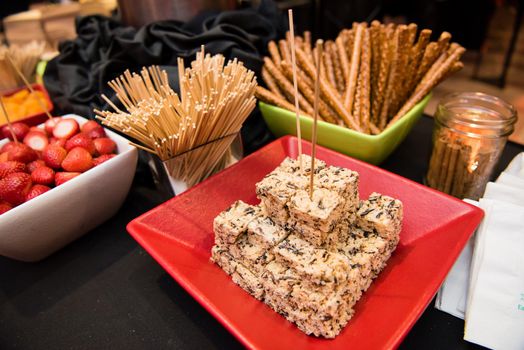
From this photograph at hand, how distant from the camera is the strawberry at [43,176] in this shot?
0.79 meters

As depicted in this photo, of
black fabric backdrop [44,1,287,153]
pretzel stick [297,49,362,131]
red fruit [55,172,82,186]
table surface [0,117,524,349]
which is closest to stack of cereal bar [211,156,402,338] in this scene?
table surface [0,117,524,349]

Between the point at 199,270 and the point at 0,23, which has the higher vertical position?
the point at 0,23

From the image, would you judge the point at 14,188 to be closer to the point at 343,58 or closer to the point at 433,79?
the point at 343,58

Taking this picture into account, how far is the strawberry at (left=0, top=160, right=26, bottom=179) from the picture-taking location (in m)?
0.78

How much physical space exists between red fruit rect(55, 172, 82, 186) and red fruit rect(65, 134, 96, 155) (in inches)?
3.4

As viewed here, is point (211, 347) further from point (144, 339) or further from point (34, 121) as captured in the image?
point (34, 121)

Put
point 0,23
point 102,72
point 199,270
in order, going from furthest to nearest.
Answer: point 0,23 → point 102,72 → point 199,270

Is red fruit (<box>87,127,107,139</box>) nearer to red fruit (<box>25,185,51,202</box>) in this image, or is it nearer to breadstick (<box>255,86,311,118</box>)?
red fruit (<box>25,185,51,202</box>)

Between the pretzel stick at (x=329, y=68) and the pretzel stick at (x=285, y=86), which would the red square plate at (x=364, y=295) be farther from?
the pretzel stick at (x=329, y=68)

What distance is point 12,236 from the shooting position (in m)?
0.70

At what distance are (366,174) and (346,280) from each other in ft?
1.05

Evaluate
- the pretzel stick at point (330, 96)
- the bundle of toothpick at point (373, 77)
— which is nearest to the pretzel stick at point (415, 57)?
the bundle of toothpick at point (373, 77)

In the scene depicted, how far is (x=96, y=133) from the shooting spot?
35.6 inches

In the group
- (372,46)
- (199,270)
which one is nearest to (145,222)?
(199,270)
